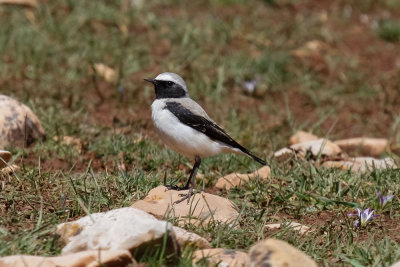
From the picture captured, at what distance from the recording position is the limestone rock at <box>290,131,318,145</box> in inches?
322

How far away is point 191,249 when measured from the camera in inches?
177

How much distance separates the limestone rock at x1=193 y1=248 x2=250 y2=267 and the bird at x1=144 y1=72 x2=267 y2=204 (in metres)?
1.42

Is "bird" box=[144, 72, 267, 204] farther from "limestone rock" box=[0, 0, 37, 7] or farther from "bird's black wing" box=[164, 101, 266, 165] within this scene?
"limestone rock" box=[0, 0, 37, 7]

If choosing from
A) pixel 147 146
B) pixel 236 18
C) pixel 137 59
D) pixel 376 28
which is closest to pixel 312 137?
pixel 147 146

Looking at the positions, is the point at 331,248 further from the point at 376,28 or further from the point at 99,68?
the point at 376,28

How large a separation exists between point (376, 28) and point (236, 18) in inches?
114

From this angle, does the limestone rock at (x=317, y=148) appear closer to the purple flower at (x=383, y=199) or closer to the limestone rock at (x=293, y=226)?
the purple flower at (x=383, y=199)

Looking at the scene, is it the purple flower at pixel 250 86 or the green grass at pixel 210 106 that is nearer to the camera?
the green grass at pixel 210 106

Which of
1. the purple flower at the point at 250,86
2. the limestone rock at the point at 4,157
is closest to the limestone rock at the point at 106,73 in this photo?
the purple flower at the point at 250,86

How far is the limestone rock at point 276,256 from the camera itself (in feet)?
13.4

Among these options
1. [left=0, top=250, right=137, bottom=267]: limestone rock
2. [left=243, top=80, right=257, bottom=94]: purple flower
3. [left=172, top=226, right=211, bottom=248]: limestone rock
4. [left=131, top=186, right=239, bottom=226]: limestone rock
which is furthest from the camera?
[left=243, top=80, right=257, bottom=94]: purple flower

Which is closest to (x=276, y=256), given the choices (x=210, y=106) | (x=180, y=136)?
(x=180, y=136)

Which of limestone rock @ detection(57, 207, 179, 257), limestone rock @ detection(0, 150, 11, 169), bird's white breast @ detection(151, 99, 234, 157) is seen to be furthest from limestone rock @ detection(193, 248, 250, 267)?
limestone rock @ detection(0, 150, 11, 169)

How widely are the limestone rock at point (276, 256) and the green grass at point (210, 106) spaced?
1.62 ft
